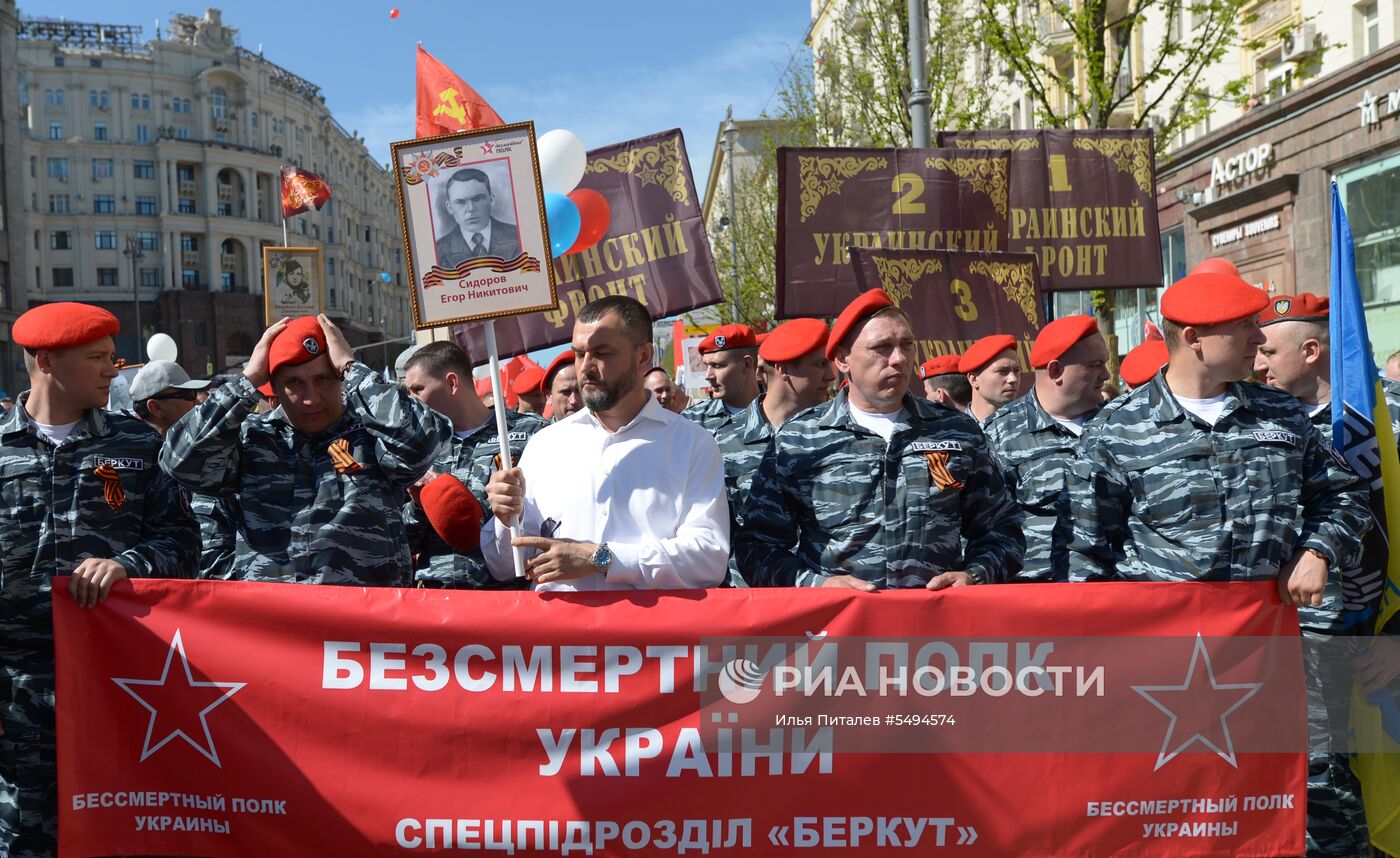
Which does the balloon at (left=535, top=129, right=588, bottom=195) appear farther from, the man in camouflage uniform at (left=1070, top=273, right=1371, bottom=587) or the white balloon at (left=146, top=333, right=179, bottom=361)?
the white balloon at (left=146, top=333, right=179, bottom=361)

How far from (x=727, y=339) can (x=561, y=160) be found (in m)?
1.46

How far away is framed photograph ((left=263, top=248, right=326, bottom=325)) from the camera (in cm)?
768

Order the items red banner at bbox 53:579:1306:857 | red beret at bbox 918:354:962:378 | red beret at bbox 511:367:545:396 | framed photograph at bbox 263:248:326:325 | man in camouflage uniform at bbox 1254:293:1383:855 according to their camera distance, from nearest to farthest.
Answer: red banner at bbox 53:579:1306:857, man in camouflage uniform at bbox 1254:293:1383:855, framed photograph at bbox 263:248:326:325, red beret at bbox 918:354:962:378, red beret at bbox 511:367:545:396

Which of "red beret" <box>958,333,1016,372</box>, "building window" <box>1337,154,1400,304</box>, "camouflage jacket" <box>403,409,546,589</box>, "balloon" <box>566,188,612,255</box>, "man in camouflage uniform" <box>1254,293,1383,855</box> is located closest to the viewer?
"man in camouflage uniform" <box>1254,293,1383,855</box>

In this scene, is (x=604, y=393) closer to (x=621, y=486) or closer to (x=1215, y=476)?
(x=621, y=486)

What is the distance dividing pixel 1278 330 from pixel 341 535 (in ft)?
12.0

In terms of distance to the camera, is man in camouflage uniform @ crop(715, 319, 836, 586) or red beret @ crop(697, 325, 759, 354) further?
red beret @ crop(697, 325, 759, 354)

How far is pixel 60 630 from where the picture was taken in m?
4.10

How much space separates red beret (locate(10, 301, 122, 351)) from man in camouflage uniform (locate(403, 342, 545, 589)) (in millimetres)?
1329

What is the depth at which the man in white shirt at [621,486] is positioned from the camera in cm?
397

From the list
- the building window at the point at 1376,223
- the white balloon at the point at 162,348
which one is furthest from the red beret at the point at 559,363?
the building window at the point at 1376,223

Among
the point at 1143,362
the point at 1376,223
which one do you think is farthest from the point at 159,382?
the point at 1376,223

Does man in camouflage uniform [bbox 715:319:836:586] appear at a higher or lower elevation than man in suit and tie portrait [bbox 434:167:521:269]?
lower

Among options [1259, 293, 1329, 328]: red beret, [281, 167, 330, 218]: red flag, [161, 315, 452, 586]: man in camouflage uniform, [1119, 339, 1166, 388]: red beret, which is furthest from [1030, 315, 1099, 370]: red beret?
[281, 167, 330, 218]: red flag
